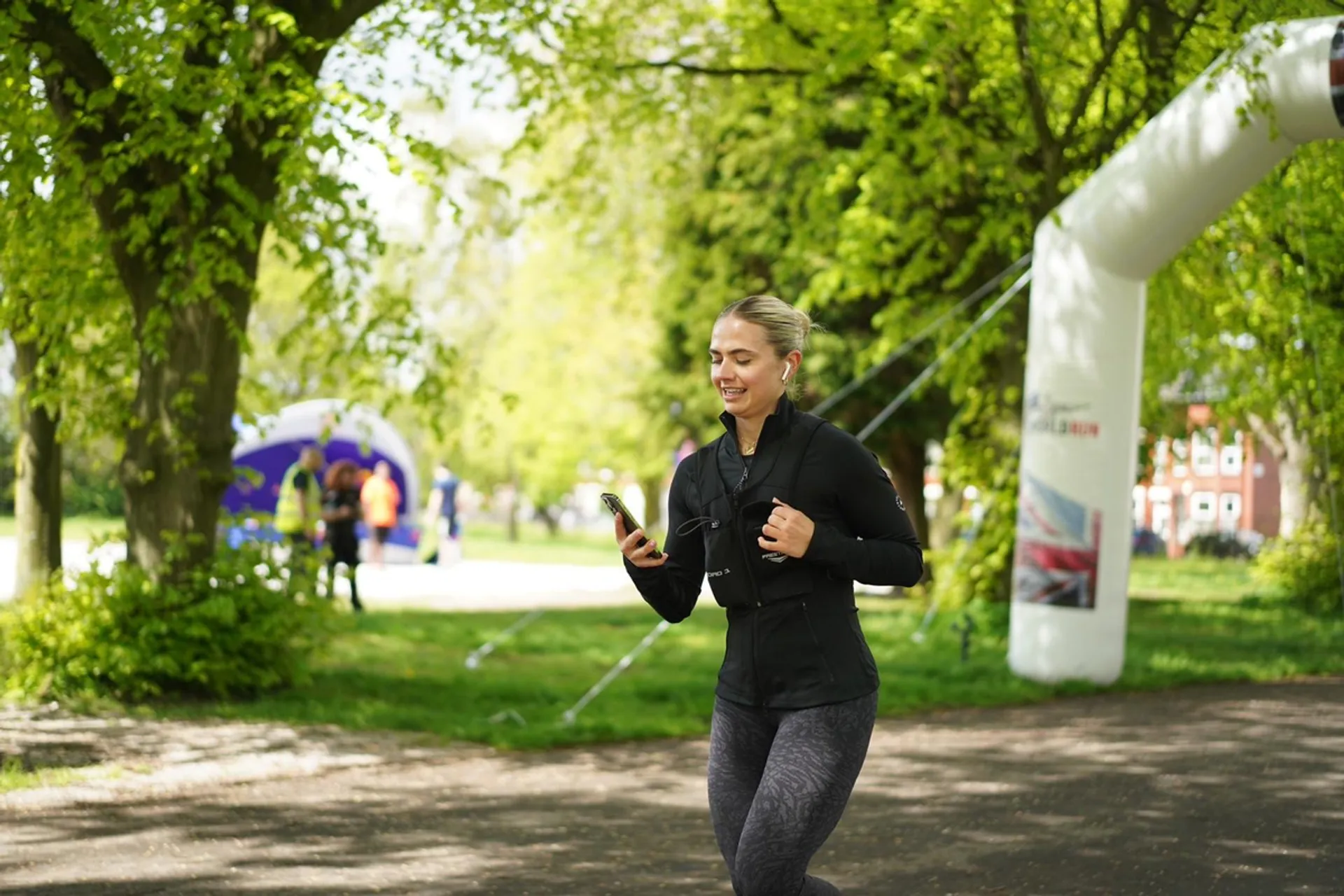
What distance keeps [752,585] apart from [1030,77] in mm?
12209

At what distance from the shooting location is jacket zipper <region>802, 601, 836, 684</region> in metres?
4.20

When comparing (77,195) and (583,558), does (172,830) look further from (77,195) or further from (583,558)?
(583,558)

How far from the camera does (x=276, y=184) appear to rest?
1180 cm

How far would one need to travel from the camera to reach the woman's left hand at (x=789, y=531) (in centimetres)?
404

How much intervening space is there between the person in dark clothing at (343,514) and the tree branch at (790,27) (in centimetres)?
694

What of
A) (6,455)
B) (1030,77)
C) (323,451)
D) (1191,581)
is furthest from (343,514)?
(1191,581)

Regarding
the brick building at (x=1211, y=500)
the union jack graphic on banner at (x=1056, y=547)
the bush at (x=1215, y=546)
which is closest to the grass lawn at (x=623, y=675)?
the union jack graphic on banner at (x=1056, y=547)

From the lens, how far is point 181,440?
11.8 m

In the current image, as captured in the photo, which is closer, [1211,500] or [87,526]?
[87,526]

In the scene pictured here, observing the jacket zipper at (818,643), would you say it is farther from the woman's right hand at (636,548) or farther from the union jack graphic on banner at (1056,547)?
the union jack graphic on banner at (1056,547)

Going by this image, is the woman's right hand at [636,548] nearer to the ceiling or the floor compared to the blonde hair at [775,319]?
nearer to the floor

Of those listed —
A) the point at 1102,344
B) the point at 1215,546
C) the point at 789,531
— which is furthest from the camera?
the point at 1215,546

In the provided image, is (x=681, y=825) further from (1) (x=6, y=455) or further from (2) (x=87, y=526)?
(1) (x=6, y=455)

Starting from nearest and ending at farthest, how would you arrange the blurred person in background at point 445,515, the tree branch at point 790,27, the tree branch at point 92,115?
the tree branch at point 92,115 → the tree branch at point 790,27 → the blurred person in background at point 445,515
